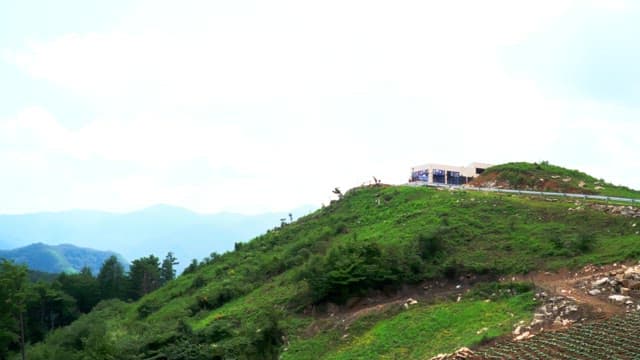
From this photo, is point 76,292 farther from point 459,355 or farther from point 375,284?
point 459,355

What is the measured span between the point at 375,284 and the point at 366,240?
13.4ft

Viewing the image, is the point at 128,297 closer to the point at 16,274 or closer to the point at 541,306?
the point at 16,274

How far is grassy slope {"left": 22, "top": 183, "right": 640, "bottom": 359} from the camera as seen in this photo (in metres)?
29.1

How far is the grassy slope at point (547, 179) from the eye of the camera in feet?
163

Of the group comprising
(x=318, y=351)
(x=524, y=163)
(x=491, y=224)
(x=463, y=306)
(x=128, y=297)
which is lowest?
(x=128, y=297)

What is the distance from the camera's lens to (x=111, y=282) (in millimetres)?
80000

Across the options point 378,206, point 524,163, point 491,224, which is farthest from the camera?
point 524,163

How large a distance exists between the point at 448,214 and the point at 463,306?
14.9 meters

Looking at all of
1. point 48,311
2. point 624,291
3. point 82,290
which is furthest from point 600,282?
point 82,290

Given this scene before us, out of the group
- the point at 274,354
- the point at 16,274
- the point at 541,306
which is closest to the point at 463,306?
the point at 541,306

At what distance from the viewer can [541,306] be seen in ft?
84.4

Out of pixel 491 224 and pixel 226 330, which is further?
pixel 491 224

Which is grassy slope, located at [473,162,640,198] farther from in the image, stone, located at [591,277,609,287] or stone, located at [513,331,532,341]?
stone, located at [513,331,532,341]

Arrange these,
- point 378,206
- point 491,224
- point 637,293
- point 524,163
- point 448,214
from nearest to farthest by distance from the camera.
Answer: point 637,293
point 491,224
point 448,214
point 378,206
point 524,163
